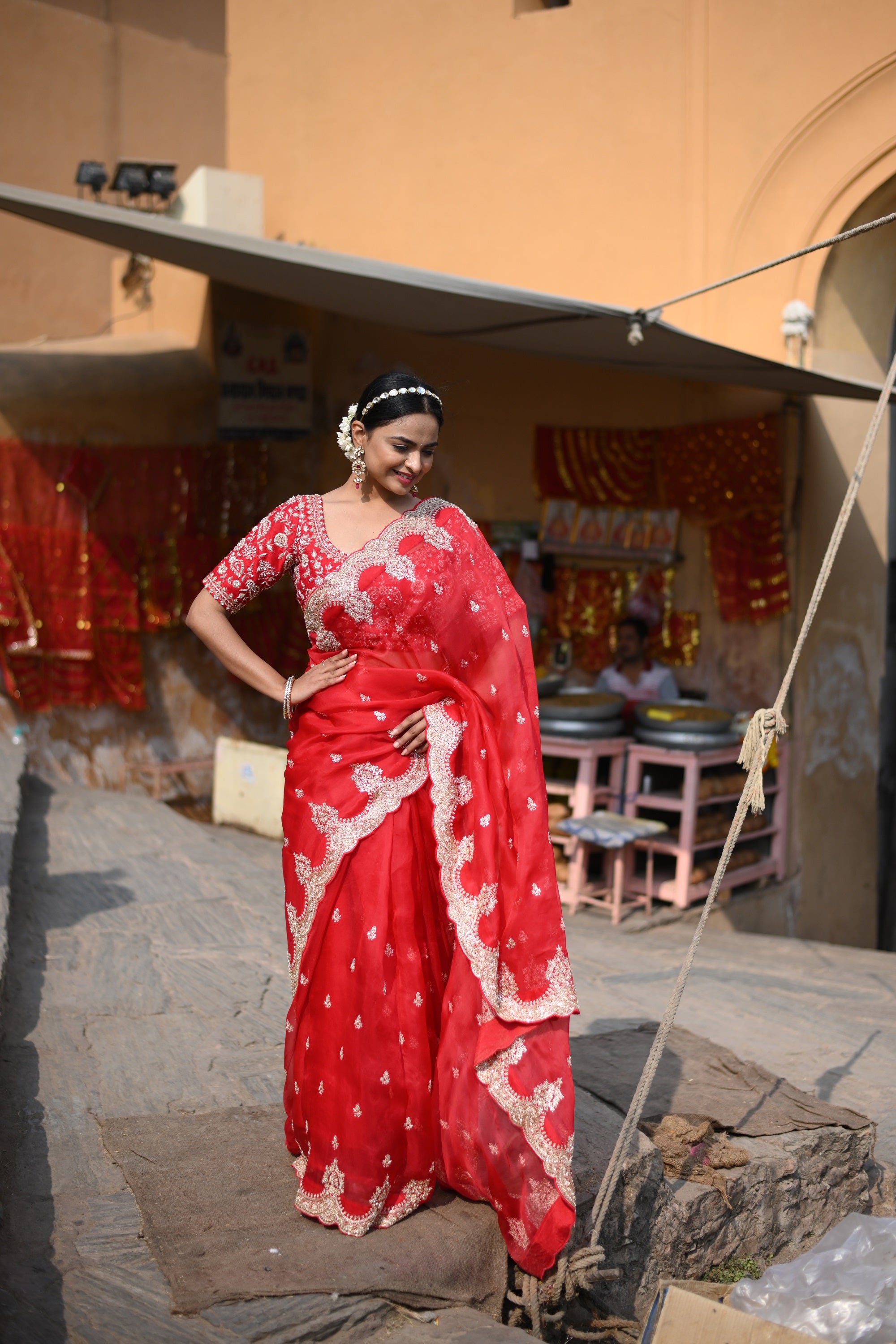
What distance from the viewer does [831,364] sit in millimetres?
6016

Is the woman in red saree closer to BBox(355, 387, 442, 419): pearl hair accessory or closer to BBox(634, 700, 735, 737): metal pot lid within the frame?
BBox(355, 387, 442, 419): pearl hair accessory

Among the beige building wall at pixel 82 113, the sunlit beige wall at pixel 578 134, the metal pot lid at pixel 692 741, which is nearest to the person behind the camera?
the metal pot lid at pixel 692 741

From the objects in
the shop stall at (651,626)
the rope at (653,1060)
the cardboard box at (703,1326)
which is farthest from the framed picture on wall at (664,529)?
the cardboard box at (703,1326)

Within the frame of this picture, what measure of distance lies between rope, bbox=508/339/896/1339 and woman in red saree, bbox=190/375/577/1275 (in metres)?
0.06

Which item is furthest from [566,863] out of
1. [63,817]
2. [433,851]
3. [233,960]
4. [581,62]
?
[581,62]

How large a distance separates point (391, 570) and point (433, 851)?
556 mm

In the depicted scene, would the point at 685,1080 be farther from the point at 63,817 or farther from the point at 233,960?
the point at 63,817

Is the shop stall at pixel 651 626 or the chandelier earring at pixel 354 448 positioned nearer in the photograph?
the chandelier earring at pixel 354 448

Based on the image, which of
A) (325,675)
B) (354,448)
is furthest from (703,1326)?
(354,448)

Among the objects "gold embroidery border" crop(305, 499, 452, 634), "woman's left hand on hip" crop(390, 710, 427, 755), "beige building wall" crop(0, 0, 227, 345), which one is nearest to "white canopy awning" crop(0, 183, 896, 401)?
"gold embroidery border" crop(305, 499, 452, 634)

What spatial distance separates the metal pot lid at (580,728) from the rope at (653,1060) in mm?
3273

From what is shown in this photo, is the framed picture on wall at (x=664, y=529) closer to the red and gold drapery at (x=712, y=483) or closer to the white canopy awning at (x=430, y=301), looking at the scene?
the red and gold drapery at (x=712, y=483)

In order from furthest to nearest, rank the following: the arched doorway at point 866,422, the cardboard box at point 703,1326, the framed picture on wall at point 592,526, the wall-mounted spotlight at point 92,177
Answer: the wall-mounted spotlight at point 92,177 < the framed picture on wall at point 592,526 < the arched doorway at point 866,422 < the cardboard box at point 703,1326

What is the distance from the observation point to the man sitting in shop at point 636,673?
643 cm
